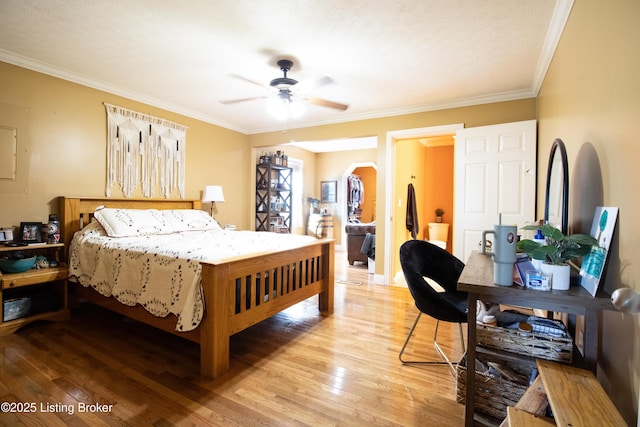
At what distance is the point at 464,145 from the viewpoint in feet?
11.8

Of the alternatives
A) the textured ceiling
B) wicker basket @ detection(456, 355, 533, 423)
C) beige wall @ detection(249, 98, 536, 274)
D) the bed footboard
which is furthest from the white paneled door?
wicker basket @ detection(456, 355, 533, 423)

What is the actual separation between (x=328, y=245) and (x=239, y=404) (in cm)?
180

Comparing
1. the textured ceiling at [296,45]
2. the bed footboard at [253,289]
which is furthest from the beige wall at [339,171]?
the bed footboard at [253,289]

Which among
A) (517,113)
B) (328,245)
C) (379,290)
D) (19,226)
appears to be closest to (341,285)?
(379,290)

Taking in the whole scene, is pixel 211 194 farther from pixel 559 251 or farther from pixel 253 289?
pixel 559 251

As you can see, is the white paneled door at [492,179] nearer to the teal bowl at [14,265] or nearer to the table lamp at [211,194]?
the table lamp at [211,194]

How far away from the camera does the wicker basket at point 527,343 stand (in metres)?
1.27

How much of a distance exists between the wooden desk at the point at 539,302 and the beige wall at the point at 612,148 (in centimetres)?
7

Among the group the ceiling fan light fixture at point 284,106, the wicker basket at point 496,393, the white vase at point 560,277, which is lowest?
the wicker basket at point 496,393

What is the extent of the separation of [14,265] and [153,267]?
1.48 m

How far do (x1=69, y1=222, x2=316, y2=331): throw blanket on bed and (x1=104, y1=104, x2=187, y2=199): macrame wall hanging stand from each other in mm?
911

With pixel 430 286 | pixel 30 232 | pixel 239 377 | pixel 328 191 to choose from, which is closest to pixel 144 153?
pixel 30 232

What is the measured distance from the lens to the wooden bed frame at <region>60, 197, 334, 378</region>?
6.31ft

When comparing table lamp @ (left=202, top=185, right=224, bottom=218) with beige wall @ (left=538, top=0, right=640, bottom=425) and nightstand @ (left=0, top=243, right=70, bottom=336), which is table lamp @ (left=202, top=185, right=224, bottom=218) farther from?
beige wall @ (left=538, top=0, right=640, bottom=425)
